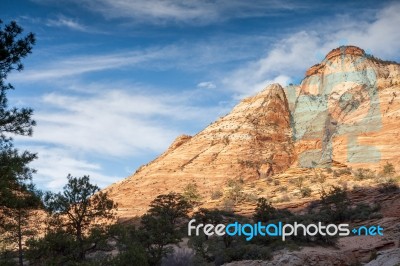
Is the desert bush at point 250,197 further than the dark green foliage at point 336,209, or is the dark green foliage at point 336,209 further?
the desert bush at point 250,197

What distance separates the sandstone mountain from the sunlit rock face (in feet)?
0.46

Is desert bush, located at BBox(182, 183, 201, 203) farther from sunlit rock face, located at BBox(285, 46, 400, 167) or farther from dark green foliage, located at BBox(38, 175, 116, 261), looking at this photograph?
dark green foliage, located at BBox(38, 175, 116, 261)

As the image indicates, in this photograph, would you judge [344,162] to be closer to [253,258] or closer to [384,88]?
[384,88]

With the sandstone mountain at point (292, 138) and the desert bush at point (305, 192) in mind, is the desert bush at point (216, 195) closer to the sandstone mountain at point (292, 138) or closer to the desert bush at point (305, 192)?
the sandstone mountain at point (292, 138)

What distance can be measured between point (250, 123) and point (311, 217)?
4940 centimetres

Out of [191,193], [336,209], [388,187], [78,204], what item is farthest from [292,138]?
[78,204]

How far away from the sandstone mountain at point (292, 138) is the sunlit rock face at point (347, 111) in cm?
14

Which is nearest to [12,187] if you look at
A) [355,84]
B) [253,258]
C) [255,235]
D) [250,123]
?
[253,258]

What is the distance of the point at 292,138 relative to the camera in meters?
81.8

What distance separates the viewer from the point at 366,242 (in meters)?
24.5

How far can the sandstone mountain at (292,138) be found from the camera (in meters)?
59.5

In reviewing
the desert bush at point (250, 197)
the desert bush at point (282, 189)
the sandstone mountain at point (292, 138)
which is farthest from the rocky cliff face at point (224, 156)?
the desert bush at point (282, 189)

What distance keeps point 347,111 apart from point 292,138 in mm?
12510

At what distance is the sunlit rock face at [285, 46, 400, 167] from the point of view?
59.9 metres
